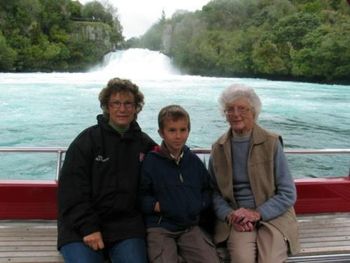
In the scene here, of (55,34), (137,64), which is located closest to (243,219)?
(55,34)

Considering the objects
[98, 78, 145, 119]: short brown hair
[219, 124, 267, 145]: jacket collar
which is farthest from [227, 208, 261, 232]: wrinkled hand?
[98, 78, 145, 119]: short brown hair

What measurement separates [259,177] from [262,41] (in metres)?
41.2

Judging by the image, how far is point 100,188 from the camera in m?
2.31

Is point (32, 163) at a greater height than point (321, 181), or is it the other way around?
point (321, 181)

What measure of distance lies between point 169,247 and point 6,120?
44.7ft

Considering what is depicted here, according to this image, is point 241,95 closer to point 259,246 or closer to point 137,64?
point 259,246

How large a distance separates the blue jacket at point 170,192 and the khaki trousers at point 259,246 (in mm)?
224

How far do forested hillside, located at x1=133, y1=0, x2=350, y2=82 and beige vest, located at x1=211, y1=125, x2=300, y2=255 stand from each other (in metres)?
34.9

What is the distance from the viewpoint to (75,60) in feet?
130

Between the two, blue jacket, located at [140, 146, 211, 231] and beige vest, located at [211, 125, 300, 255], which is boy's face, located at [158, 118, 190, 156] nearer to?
blue jacket, located at [140, 146, 211, 231]

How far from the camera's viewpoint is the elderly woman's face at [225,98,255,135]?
94.4 inches

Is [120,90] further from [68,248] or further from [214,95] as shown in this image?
[214,95]

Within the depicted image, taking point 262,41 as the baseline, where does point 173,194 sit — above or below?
above

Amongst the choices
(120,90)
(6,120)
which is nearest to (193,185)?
(120,90)
